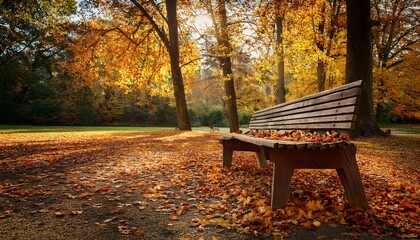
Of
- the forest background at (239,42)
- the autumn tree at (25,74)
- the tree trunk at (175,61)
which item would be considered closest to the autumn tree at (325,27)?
the forest background at (239,42)

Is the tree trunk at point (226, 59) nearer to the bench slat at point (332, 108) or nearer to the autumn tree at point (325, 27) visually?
the autumn tree at point (325, 27)

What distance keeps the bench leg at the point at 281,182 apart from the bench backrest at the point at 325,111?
2.06 ft

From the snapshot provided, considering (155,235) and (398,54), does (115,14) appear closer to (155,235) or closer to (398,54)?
(155,235)

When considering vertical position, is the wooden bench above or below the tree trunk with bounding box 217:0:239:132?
below

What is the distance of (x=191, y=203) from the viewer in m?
3.38

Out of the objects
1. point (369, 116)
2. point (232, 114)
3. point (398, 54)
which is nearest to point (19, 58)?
point (232, 114)

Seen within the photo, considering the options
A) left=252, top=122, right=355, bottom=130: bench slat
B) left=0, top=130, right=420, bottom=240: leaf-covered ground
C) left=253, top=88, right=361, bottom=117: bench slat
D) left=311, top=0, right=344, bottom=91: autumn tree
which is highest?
left=311, top=0, right=344, bottom=91: autumn tree

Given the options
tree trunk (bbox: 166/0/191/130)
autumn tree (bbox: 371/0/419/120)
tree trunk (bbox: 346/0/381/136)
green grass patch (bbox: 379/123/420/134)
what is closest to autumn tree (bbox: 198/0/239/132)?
tree trunk (bbox: 166/0/191/130)

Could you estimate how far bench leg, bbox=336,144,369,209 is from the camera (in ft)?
9.18

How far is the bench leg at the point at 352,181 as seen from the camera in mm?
2797

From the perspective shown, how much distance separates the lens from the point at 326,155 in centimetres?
281

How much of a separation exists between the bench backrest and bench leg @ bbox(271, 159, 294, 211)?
0.63m

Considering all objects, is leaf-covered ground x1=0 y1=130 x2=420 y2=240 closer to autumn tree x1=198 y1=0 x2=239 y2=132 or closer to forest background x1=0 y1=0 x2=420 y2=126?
forest background x1=0 y1=0 x2=420 y2=126

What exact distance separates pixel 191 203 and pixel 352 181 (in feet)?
5.95
